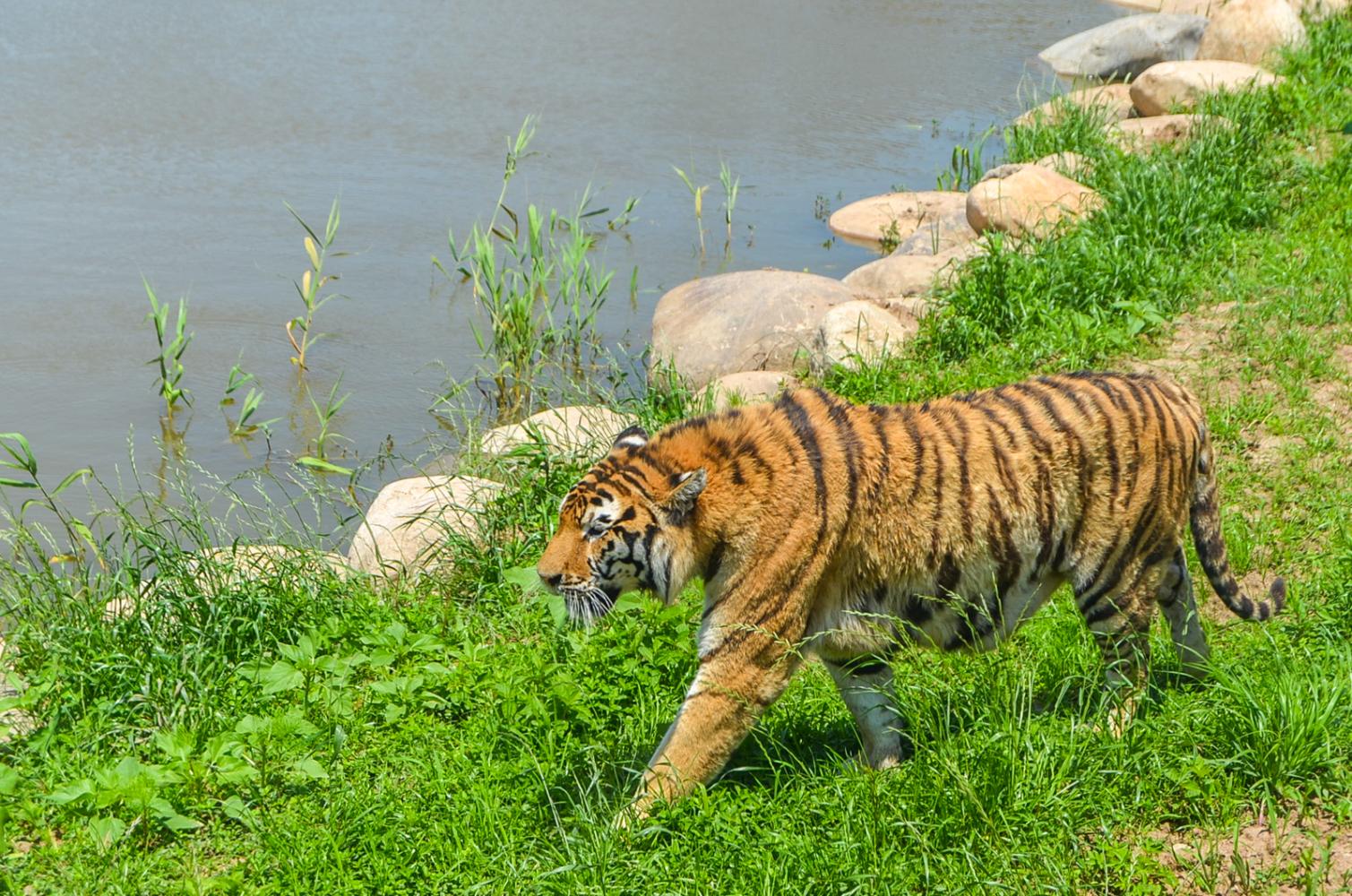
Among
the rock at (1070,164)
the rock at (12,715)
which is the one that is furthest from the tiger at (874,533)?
the rock at (1070,164)

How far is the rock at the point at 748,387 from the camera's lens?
6.93 metres

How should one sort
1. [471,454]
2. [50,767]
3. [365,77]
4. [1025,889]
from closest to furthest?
[1025,889] → [50,767] → [471,454] → [365,77]

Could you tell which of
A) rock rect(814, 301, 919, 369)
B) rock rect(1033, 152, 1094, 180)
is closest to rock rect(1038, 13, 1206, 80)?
rock rect(1033, 152, 1094, 180)

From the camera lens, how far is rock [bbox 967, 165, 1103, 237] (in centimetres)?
866

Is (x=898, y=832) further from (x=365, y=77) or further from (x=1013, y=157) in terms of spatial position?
(x=365, y=77)

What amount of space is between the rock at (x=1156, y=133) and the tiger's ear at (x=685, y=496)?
687cm

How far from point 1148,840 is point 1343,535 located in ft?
6.78

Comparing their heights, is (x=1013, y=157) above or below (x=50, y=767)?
above

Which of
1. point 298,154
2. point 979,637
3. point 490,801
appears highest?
point 298,154

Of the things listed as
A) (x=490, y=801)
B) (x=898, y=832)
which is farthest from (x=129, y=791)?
(x=898, y=832)

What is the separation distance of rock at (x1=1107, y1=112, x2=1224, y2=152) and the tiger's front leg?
692 centimetres

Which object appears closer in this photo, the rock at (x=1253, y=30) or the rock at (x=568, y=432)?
the rock at (x=568, y=432)

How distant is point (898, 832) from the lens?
3604mm

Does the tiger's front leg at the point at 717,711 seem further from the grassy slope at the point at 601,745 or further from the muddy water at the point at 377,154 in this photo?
the muddy water at the point at 377,154
